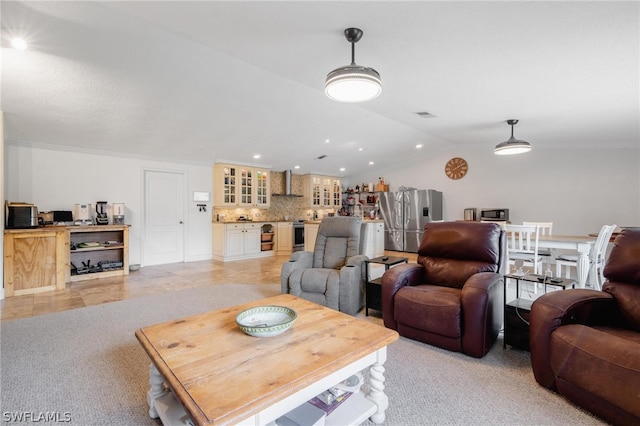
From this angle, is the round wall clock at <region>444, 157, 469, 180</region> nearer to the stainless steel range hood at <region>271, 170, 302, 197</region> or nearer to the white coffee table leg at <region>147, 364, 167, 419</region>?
the stainless steel range hood at <region>271, 170, 302, 197</region>

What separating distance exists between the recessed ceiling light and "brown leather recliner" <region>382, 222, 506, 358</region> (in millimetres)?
3845

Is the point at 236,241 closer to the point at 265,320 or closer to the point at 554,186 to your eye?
the point at 265,320

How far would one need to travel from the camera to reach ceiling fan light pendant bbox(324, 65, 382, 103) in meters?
2.09

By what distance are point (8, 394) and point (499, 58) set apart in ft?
14.1

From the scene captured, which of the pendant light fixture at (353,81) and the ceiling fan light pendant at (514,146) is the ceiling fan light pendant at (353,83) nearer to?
the pendant light fixture at (353,81)

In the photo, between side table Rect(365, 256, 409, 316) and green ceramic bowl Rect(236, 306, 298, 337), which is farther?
side table Rect(365, 256, 409, 316)

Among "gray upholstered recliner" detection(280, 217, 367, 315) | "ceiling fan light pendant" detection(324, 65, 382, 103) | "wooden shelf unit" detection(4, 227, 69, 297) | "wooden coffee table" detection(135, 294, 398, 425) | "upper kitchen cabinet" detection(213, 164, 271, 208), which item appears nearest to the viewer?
"wooden coffee table" detection(135, 294, 398, 425)

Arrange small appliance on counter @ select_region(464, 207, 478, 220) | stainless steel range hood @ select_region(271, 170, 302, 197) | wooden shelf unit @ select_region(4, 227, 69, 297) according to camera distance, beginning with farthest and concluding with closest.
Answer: stainless steel range hood @ select_region(271, 170, 302, 197) → small appliance on counter @ select_region(464, 207, 478, 220) → wooden shelf unit @ select_region(4, 227, 69, 297)

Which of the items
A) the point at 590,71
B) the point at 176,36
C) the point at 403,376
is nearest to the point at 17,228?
the point at 176,36

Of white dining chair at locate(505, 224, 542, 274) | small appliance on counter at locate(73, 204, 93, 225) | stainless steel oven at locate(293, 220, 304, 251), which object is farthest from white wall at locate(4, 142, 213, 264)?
white dining chair at locate(505, 224, 542, 274)

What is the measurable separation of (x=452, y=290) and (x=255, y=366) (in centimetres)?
190

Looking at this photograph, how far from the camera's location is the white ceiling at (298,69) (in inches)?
83.7

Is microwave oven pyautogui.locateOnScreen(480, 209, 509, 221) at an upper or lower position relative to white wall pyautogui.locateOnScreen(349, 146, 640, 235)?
lower

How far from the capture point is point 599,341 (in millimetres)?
1517
